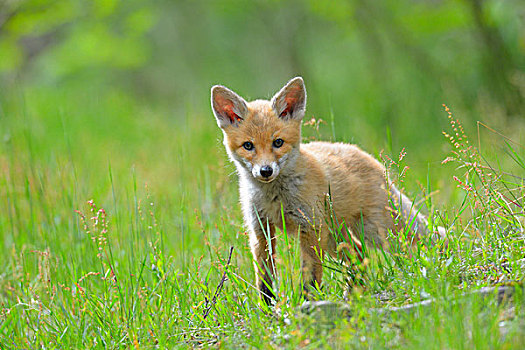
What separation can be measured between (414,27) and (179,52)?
452 inches

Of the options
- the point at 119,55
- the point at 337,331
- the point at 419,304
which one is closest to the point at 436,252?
the point at 419,304

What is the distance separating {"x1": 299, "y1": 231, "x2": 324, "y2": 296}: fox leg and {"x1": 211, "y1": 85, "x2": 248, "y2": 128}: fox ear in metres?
1.10

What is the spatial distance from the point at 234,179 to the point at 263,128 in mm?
1677

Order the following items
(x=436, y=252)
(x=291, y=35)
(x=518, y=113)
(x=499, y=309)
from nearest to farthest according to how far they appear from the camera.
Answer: (x=499, y=309), (x=436, y=252), (x=518, y=113), (x=291, y=35)

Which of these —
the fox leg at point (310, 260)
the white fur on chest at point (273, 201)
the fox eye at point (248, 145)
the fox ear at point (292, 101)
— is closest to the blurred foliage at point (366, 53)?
the fox ear at point (292, 101)

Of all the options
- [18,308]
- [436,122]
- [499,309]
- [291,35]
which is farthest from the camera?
[291,35]

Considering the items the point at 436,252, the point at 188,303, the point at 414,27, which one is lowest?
the point at 188,303

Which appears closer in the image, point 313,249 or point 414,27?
point 313,249

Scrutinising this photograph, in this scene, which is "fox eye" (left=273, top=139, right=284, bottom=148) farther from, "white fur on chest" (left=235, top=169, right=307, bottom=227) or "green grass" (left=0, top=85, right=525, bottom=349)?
"green grass" (left=0, top=85, right=525, bottom=349)

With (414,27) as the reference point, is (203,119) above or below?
below

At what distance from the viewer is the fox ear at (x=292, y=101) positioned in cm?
440

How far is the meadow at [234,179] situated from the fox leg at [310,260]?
0.13 meters

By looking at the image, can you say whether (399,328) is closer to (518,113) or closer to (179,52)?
(518,113)

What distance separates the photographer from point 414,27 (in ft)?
34.1
